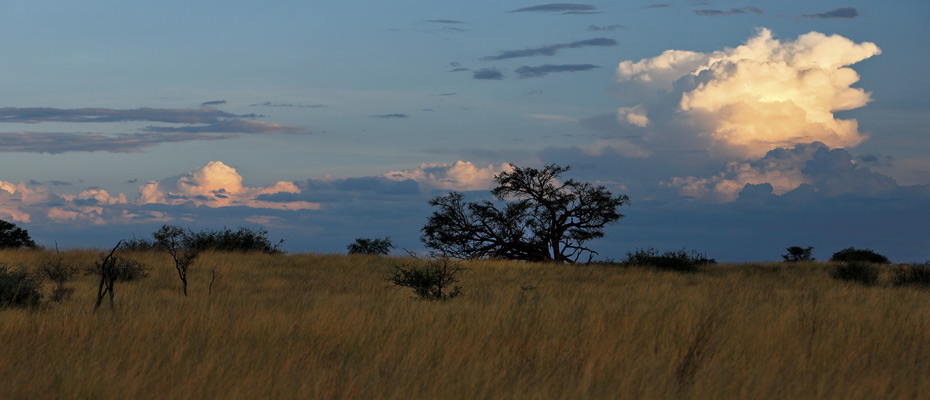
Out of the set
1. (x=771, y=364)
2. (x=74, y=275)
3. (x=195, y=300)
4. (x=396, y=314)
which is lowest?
(x=74, y=275)

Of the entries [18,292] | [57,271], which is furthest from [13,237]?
[18,292]

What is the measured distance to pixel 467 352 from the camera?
726 centimetres

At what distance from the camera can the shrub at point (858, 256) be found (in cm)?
3581

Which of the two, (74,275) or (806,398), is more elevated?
(806,398)

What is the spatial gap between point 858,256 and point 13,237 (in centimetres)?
4048

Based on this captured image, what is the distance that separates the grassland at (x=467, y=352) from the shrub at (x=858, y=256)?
27.2 meters

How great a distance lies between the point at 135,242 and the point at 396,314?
20.6 meters

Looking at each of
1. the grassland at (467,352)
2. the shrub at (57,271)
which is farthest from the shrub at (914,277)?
the shrub at (57,271)

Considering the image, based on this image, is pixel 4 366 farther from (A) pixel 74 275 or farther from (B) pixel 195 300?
(A) pixel 74 275

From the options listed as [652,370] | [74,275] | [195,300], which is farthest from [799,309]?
[74,275]

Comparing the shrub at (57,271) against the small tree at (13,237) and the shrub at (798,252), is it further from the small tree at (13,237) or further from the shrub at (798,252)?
the shrub at (798,252)

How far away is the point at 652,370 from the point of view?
641cm

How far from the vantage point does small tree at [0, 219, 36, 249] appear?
29.0 m

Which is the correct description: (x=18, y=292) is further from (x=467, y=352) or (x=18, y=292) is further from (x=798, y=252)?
(x=798, y=252)
